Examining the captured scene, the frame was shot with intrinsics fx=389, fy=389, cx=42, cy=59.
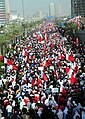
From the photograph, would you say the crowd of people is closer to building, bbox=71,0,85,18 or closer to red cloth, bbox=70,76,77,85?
red cloth, bbox=70,76,77,85

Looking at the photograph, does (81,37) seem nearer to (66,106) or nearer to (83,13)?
(66,106)

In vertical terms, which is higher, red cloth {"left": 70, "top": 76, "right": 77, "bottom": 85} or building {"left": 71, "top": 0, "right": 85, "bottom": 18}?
red cloth {"left": 70, "top": 76, "right": 77, "bottom": 85}

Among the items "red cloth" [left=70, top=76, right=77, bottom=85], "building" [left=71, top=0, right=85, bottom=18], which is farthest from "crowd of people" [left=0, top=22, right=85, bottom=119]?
"building" [left=71, top=0, right=85, bottom=18]

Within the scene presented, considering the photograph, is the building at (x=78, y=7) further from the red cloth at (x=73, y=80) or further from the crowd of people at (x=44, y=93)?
the red cloth at (x=73, y=80)

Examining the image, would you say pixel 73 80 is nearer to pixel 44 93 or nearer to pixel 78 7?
pixel 44 93

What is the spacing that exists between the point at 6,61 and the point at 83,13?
301 ft

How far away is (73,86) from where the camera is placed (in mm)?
16562

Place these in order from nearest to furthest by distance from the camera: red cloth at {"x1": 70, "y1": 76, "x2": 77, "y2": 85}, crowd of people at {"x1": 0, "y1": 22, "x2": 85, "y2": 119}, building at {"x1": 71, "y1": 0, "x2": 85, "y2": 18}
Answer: crowd of people at {"x1": 0, "y1": 22, "x2": 85, "y2": 119} < red cloth at {"x1": 70, "y1": 76, "x2": 77, "y2": 85} < building at {"x1": 71, "y1": 0, "x2": 85, "y2": 18}

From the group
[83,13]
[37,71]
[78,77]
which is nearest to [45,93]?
[78,77]

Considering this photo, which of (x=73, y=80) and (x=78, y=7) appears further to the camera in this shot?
(x=78, y=7)

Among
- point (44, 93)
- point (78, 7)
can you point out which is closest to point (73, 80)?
point (44, 93)

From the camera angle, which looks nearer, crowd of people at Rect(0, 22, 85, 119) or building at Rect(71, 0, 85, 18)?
crowd of people at Rect(0, 22, 85, 119)

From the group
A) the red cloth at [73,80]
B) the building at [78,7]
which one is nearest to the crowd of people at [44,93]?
the red cloth at [73,80]

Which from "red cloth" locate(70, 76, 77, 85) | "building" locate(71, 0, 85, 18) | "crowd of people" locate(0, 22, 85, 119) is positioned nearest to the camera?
"crowd of people" locate(0, 22, 85, 119)
